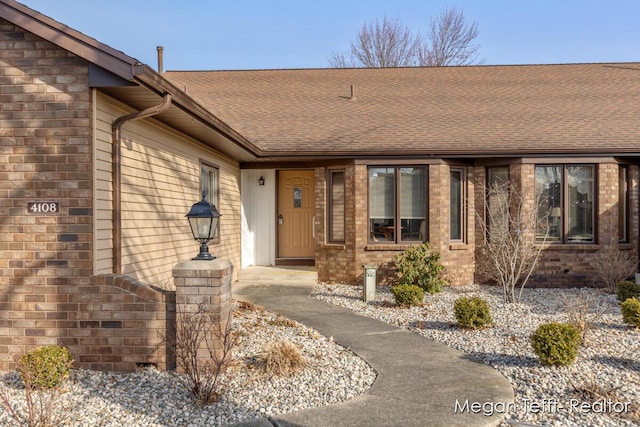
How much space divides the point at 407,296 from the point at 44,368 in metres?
5.21

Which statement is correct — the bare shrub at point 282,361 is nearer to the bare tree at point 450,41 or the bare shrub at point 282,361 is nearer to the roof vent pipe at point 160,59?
the roof vent pipe at point 160,59

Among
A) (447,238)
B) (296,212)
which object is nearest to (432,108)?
(447,238)

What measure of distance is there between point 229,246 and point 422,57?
65.9ft

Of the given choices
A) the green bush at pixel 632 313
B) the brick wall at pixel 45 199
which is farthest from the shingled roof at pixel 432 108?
the brick wall at pixel 45 199

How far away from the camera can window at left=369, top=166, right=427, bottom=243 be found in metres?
10.1

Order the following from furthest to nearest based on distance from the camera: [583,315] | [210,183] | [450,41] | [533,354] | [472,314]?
[450,41], [210,183], [472,314], [583,315], [533,354]

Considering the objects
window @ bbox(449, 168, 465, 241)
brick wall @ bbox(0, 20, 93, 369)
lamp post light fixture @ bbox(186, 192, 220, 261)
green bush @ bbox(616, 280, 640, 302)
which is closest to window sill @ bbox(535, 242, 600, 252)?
window @ bbox(449, 168, 465, 241)

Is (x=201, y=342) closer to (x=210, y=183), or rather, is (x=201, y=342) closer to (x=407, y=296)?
(x=407, y=296)

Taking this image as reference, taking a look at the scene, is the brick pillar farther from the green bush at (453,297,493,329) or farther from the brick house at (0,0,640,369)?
the green bush at (453,297,493,329)

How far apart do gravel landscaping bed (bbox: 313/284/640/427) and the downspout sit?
3698 millimetres

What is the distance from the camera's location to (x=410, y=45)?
26375 mm

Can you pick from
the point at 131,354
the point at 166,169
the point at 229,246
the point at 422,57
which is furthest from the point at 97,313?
the point at 422,57

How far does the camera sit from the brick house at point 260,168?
15.6 feet

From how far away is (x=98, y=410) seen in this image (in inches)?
151
